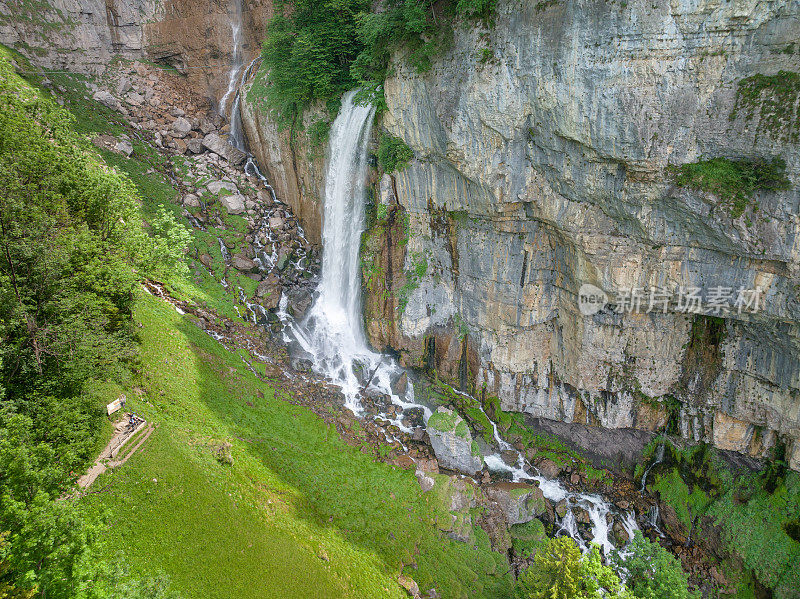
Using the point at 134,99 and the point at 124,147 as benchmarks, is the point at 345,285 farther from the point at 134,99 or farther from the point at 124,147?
the point at 134,99

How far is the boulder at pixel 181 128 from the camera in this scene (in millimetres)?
31422

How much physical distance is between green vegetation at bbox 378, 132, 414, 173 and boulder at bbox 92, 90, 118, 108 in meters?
21.4

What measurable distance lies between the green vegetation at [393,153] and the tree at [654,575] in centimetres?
1756

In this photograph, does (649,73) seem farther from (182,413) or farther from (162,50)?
(162,50)

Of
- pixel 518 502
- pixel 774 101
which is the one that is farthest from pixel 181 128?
pixel 774 101

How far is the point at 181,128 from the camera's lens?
31609 mm

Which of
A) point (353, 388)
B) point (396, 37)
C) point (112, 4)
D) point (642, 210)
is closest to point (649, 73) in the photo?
point (642, 210)

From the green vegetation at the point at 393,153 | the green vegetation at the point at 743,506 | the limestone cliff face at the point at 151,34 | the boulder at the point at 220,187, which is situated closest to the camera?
the green vegetation at the point at 743,506

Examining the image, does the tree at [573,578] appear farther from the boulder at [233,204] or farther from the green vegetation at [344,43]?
the boulder at [233,204]

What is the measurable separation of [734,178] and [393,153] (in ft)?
44.3

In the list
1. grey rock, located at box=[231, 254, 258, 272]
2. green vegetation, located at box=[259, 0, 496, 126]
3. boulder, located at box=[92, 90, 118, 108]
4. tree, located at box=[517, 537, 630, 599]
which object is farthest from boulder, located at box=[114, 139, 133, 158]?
tree, located at box=[517, 537, 630, 599]

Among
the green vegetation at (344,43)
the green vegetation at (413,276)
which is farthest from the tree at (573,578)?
the green vegetation at (344,43)

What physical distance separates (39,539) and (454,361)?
18.6 metres

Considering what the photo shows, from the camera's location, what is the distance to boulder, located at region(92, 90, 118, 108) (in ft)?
100
